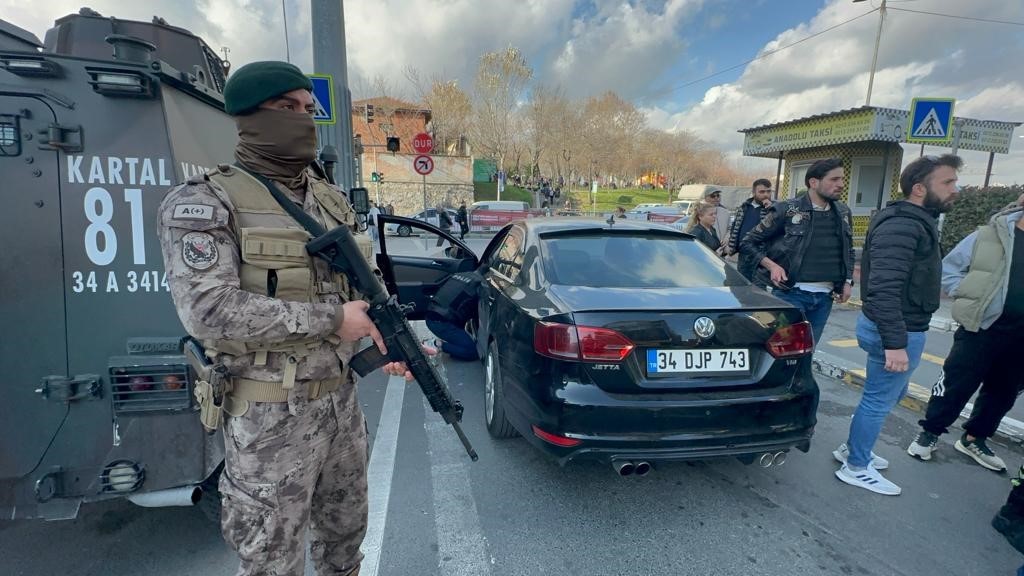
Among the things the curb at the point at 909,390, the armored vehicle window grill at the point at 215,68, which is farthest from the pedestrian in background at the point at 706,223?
the armored vehicle window grill at the point at 215,68

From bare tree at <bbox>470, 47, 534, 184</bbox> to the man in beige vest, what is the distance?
119 ft

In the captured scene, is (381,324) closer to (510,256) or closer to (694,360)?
(694,360)

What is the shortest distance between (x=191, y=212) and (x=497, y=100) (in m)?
37.9

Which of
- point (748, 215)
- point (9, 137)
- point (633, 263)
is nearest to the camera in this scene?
point (9, 137)

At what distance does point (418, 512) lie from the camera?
2.60m

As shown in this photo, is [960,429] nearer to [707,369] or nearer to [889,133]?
[707,369]

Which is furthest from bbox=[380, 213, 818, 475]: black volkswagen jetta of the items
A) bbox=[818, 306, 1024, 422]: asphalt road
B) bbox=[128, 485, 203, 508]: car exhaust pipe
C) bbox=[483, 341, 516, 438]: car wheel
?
bbox=[818, 306, 1024, 422]: asphalt road

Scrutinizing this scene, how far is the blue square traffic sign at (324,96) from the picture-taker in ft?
18.7

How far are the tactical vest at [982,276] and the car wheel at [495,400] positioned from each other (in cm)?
284

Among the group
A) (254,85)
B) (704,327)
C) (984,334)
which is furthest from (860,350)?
(254,85)

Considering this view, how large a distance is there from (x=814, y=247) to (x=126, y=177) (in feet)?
13.1

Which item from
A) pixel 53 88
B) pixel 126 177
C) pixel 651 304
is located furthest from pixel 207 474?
pixel 651 304

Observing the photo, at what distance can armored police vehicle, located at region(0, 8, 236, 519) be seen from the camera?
6.15 ft

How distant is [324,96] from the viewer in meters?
5.78
